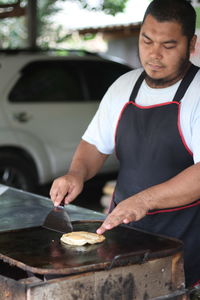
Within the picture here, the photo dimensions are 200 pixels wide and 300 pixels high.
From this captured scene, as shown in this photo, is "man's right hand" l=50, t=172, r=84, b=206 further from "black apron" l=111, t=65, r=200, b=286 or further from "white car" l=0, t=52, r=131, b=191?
"white car" l=0, t=52, r=131, b=191

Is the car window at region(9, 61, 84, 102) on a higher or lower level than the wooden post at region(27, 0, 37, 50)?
lower

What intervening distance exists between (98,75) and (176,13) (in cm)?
485

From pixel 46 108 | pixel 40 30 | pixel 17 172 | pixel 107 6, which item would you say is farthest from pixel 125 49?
pixel 107 6

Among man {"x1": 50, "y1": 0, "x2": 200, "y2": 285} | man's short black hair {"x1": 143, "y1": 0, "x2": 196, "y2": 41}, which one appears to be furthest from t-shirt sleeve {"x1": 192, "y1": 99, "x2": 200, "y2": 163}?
man's short black hair {"x1": 143, "y1": 0, "x2": 196, "y2": 41}

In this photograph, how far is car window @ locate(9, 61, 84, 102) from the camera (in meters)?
6.80

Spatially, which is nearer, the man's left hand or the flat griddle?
the flat griddle

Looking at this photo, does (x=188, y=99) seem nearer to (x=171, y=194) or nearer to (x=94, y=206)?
(x=171, y=194)

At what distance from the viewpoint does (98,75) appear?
746 cm

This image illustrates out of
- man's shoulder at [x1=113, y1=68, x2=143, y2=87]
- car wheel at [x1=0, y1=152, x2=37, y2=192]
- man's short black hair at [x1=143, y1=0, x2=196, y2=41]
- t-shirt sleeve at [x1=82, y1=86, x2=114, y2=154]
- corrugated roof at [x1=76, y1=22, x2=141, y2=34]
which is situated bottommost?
car wheel at [x1=0, y1=152, x2=37, y2=192]

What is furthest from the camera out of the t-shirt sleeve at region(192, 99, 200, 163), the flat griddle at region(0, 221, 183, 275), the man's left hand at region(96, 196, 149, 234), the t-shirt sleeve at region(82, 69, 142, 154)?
the t-shirt sleeve at region(82, 69, 142, 154)

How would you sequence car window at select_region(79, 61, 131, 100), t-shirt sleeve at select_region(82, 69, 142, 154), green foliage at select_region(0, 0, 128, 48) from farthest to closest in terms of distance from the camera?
green foliage at select_region(0, 0, 128, 48), car window at select_region(79, 61, 131, 100), t-shirt sleeve at select_region(82, 69, 142, 154)

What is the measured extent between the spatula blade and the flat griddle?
0.03 meters

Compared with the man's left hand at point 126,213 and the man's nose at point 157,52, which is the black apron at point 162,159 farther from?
the man's left hand at point 126,213

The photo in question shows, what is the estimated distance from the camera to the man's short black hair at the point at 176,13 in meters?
2.64
